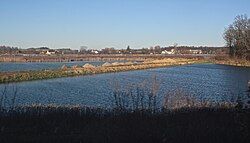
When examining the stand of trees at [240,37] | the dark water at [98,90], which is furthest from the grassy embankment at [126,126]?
the stand of trees at [240,37]

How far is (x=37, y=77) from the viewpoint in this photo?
56.4m

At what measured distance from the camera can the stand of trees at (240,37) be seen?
9412 centimetres

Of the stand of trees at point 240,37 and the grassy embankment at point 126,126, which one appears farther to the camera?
the stand of trees at point 240,37

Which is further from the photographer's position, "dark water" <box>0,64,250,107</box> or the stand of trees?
the stand of trees

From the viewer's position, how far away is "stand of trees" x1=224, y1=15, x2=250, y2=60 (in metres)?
94.1

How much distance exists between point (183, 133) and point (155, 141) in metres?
1.03

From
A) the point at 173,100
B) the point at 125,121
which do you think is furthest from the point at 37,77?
the point at 125,121

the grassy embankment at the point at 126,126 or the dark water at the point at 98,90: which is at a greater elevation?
the grassy embankment at the point at 126,126

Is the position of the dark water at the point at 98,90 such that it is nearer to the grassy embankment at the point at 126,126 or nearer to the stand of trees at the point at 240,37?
the grassy embankment at the point at 126,126

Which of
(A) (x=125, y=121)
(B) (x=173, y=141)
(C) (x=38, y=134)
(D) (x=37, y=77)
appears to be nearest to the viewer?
(B) (x=173, y=141)

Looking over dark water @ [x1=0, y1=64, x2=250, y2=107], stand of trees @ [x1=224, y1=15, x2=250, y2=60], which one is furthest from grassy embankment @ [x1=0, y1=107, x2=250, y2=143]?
stand of trees @ [x1=224, y1=15, x2=250, y2=60]

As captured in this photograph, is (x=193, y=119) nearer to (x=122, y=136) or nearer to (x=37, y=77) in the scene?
(x=122, y=136)

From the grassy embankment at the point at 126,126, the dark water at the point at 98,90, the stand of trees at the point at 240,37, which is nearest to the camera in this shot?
the grassy embankment at the point at 126,126

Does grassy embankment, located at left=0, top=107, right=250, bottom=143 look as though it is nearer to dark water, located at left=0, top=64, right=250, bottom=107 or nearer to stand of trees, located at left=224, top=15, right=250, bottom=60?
dark water, located at left=0, top=64, right=250, bottom=107
